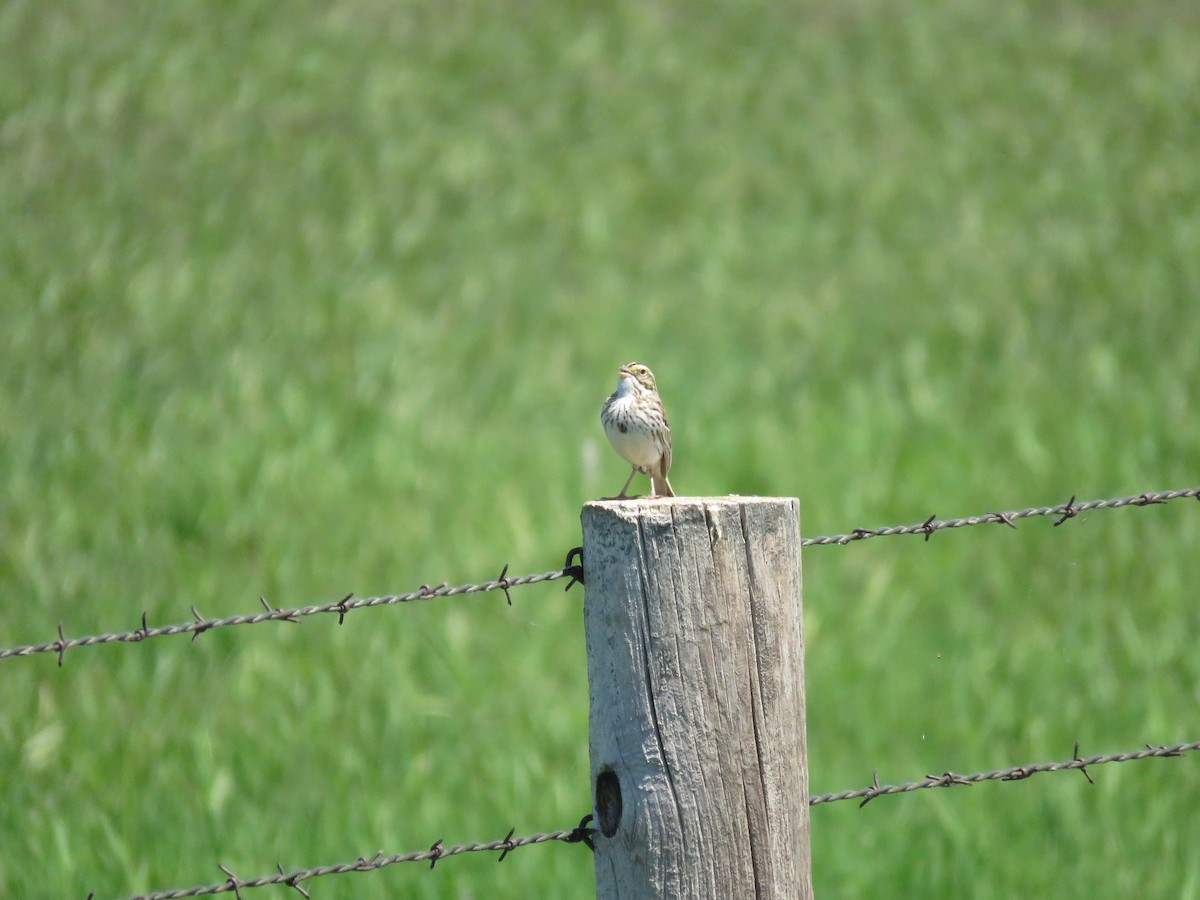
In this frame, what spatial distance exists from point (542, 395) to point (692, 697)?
894 cm

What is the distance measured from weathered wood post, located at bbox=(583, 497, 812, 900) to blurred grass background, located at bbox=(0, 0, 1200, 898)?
12.4 feet

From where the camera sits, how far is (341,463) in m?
11.0

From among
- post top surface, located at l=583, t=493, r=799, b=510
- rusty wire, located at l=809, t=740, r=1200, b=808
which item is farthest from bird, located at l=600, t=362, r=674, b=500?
post top surface, located at l=583, t=493, r=799, b=510

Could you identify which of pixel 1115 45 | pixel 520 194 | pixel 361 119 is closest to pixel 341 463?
pixel 520 194

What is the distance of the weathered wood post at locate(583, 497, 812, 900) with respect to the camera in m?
3.29

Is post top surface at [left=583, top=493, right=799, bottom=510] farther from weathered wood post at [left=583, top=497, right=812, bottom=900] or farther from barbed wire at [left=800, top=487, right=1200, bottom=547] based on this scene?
barbed wire at [left=800, top=487, right=1200, bottom=547]

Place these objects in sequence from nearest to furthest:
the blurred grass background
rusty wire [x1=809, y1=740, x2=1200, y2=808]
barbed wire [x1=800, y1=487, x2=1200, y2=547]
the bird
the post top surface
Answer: the post top surface → rusty wire [x1=809, y1=740, x2=1200, y2=808] → barbed wire [x1=800, y1=487, x2=1200, y2=547] → the bird → the blurred grass background

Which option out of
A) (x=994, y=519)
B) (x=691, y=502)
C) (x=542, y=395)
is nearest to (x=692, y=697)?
(x=691, y=502)

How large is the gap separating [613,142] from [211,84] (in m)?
5.36

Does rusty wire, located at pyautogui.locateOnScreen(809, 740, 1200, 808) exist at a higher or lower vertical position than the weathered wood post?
lower

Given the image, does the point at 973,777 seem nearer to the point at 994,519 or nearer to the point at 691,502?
the point at 994,519

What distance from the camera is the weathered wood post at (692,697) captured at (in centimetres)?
329

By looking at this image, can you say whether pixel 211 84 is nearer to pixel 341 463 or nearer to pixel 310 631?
pixel 341 463

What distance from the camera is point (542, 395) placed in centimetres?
1214
